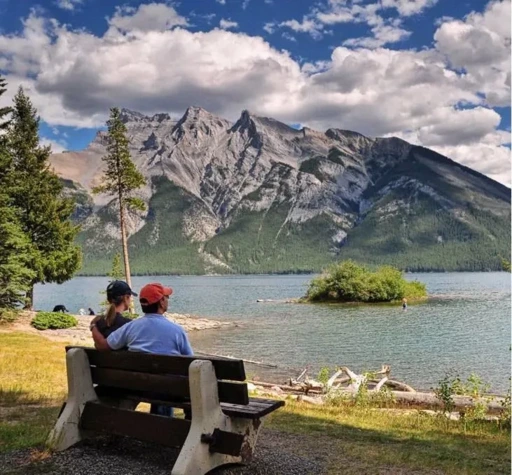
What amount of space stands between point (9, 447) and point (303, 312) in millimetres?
67896

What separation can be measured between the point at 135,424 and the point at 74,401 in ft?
3.98

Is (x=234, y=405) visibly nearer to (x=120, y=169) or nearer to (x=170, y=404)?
(x=170, y=404)

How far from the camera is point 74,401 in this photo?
7785mm

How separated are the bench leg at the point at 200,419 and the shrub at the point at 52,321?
34480 mm

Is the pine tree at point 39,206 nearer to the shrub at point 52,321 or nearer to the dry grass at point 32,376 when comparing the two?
the shrub at point 52,321

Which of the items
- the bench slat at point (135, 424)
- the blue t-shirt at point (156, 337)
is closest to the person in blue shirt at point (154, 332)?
the blue t-shirt at point (156, 337)

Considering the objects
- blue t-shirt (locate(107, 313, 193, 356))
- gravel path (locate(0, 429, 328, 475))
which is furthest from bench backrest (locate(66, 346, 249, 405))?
gravel path (locate(0, 429, 328, 475))

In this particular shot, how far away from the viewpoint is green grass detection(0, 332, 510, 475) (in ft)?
27.0

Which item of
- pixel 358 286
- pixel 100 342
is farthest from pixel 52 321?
pixel 358 286

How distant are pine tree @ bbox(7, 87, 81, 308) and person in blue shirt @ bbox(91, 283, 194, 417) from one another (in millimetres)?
39659

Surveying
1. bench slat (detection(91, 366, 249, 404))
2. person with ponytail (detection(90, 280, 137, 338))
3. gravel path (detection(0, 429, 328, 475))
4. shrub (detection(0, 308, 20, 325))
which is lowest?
shrub (detection(0, 308, 20, 325))

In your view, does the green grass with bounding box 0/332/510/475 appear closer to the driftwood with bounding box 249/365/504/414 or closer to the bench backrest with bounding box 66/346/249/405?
the bench backrest with bounding box 66/346/249/405

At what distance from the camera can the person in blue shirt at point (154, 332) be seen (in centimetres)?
718

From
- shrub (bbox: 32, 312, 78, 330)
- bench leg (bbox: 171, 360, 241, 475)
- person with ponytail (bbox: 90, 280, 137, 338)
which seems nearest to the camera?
bench leg (bbox: 171, 360, 241, 475)
